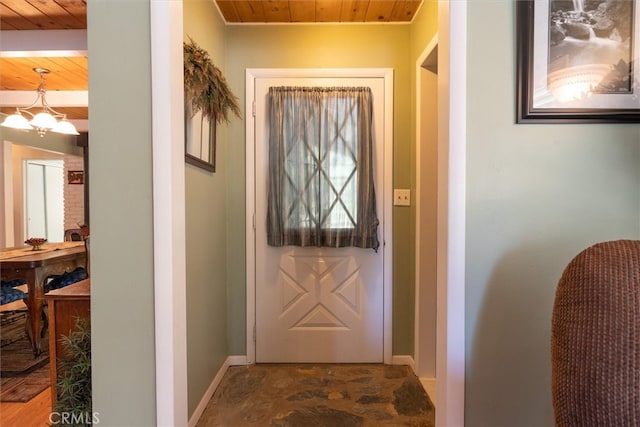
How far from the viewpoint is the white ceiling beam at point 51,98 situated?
362cm

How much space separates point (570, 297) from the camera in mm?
842

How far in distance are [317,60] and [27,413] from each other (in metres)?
2.80

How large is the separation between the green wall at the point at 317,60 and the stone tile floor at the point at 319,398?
1.18 ft

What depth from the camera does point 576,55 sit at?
3.64 ft

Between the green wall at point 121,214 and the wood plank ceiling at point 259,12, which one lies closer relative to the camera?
the green wall at point 121,214

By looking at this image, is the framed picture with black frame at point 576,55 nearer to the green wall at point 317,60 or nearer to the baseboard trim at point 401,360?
the green wall at point 317,60

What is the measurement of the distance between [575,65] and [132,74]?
1562 mm

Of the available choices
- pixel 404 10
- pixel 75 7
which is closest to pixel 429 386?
pixel 404 10

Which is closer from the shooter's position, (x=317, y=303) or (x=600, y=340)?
(x=600, y=340)

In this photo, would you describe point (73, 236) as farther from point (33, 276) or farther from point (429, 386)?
point (429, 386)

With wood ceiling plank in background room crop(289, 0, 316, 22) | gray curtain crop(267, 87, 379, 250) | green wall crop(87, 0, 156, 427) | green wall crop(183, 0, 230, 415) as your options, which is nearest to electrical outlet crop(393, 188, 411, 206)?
gray curtain crop(267, 87, 379, 250)

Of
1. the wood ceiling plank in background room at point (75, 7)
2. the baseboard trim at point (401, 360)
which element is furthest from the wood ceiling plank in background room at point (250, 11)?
the baseboard trim at point (401, 360)

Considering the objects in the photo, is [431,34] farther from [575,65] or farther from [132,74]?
[132,74]

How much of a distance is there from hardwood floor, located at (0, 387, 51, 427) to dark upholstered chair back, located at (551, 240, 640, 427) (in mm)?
2283
